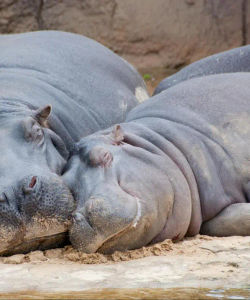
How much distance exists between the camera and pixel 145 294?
334cm

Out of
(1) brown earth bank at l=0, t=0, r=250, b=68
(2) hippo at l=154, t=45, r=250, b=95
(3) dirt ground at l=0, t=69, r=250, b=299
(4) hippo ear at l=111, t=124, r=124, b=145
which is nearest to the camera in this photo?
(3) dirt ground at l=0, t=69, r=250, b=299

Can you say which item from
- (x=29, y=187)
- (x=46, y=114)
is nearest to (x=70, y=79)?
(x=46, y=114)

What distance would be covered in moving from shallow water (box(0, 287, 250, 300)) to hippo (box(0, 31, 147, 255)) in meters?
0.63

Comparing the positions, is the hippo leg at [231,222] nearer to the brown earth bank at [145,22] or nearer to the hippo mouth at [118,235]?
the hippo mouth at [118,235]

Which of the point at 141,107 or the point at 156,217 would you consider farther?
the point at 141,107

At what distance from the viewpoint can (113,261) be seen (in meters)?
3.94

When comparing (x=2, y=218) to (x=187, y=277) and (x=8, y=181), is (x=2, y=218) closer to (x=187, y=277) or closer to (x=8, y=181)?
(x=8, y=181)

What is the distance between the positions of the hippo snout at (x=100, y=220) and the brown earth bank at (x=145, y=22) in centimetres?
582

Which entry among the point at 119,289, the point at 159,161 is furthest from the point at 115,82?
the point at 119,289

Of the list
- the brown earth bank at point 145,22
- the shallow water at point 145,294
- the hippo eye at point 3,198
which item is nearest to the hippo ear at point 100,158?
the hippo eye at point 3,198

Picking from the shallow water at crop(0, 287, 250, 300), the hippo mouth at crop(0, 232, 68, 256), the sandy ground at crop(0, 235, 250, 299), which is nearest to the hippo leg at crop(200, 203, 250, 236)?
the sandy ground at crop(0, 235, 250, 299)

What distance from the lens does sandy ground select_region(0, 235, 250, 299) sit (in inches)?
138

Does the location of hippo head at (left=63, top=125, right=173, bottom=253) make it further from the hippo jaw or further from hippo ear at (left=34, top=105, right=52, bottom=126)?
hippo ear at (left=34, top=105, right=52, bottom=126)

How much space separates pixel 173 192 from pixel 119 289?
96 centimetres
